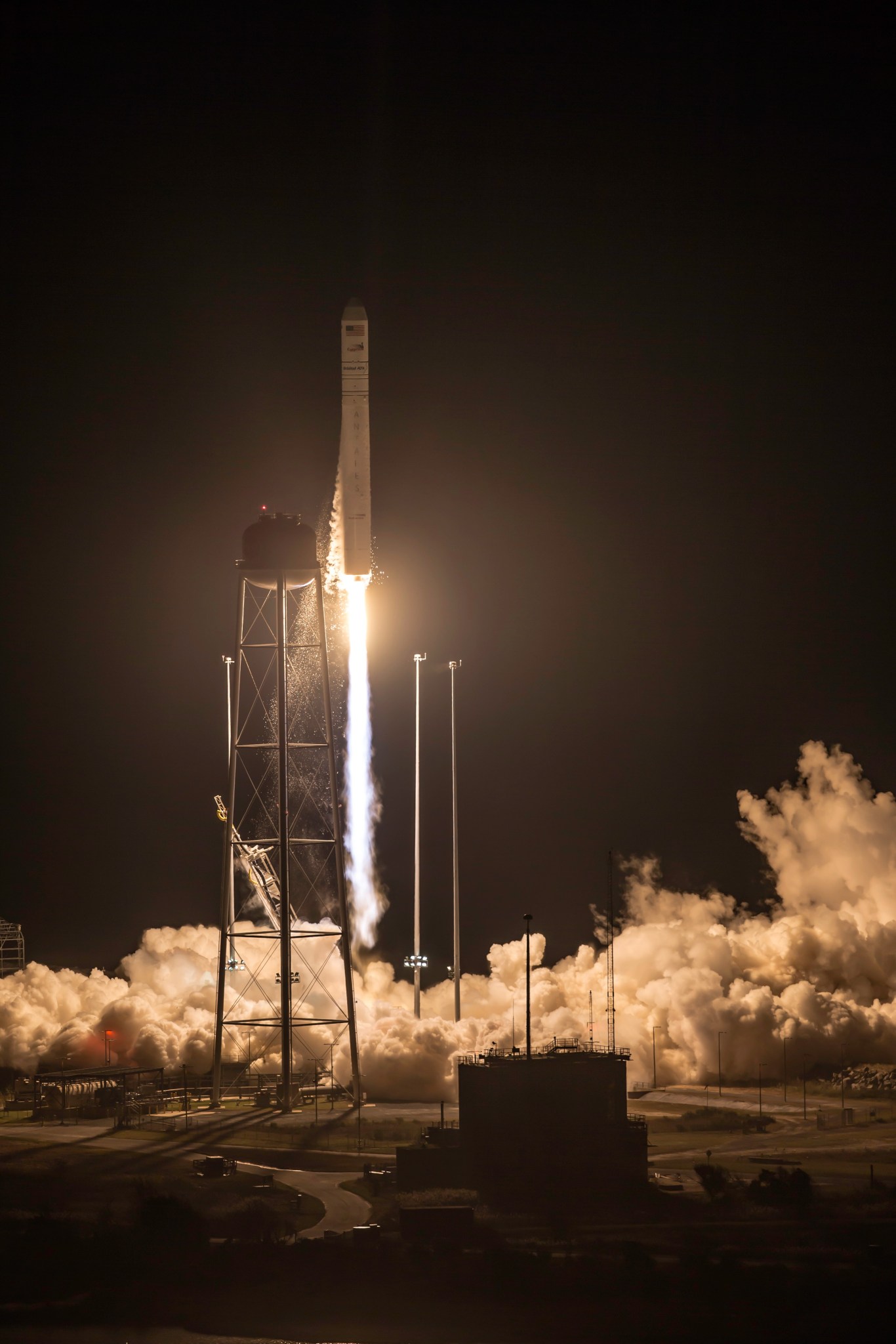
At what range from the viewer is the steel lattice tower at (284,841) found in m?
63.8

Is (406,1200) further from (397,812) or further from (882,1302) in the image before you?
(397,812)

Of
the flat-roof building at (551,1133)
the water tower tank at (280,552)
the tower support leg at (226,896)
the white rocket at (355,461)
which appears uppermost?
the white rocket at (355,461)

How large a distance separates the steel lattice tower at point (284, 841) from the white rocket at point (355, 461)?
1946 mm

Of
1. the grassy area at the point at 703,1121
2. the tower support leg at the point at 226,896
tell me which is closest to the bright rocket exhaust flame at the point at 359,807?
the tower support leg at the point at 226,896

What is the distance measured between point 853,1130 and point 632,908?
26929 mm

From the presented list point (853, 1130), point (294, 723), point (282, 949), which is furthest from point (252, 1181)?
point (294, 723)

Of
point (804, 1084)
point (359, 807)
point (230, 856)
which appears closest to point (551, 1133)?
point (230, 856)

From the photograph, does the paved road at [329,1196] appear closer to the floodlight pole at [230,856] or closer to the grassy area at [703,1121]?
the floodlight pole at [230,856]

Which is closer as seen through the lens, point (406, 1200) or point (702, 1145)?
point (406, 1200)

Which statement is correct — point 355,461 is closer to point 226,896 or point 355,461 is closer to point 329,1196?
point 226,896

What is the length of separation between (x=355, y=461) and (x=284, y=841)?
1394cm

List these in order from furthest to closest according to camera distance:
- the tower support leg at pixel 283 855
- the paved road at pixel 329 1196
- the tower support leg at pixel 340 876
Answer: the tower support leg at pixel 340 876
the tower support leg at pixel 283 855
the paved road at pixel 329 1196

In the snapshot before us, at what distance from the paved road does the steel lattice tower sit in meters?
7.25

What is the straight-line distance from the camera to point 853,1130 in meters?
64.6
